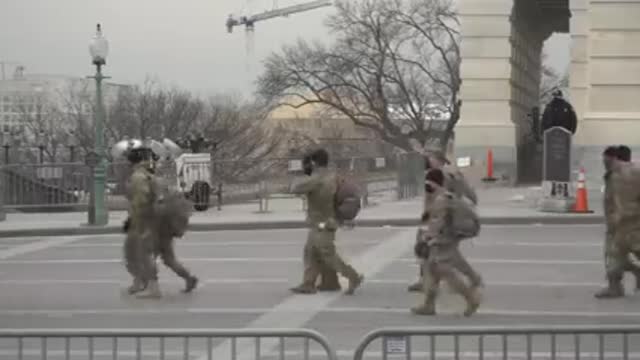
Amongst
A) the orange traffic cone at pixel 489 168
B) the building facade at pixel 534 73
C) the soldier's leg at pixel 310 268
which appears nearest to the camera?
the soldier's leg at pixel 310 268

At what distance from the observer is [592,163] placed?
25.2m

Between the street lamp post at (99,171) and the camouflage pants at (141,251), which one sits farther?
the street lamp post at (99,171)

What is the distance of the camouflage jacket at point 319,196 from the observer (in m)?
10.7

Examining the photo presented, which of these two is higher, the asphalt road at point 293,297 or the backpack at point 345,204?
the backpack at point 345,204

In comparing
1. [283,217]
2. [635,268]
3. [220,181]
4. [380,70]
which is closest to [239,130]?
[380,70]

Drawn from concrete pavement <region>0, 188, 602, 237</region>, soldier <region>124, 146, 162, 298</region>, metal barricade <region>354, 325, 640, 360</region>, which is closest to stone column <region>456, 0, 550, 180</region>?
concrete pavement <region>0, 188, 602, 237</region>

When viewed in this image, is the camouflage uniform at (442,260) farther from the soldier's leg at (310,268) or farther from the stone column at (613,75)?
the stone column at (613,75)

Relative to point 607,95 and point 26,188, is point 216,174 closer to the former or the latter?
point 26,188

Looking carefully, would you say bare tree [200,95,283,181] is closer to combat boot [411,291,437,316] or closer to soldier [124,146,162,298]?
soldier [124,146,162,298]

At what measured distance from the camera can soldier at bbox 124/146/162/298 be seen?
1076 cm

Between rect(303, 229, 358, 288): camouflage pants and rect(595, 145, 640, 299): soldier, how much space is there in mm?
2714

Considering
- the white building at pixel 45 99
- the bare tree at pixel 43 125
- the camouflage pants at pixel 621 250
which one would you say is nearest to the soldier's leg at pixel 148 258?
the camouflage pants at pixel 621 250

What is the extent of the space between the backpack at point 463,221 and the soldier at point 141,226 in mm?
3479

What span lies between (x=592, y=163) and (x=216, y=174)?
976 centimetres
